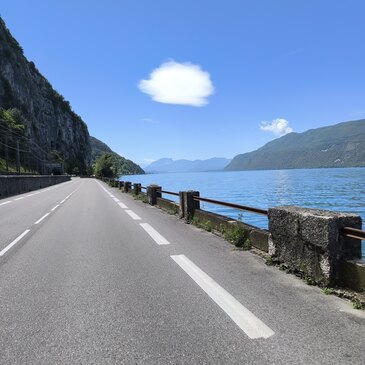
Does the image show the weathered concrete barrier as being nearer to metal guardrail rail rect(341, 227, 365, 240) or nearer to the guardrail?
the guardrail

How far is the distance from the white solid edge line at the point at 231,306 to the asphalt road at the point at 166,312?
0.04 ft

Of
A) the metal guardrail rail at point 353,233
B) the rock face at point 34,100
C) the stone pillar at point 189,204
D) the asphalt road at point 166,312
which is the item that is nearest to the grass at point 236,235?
the asphalt road at point 166,312

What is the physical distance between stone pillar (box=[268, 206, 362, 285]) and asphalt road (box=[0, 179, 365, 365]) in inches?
11.5

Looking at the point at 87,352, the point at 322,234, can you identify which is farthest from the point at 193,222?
the point at 87,352

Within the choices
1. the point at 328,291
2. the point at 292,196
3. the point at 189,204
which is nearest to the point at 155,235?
the point at 189,204

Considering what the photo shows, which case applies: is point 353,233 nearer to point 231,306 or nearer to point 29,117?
point 231,306

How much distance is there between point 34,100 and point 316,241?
165683mm

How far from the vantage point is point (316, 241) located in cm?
539

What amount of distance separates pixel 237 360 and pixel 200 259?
405 centimetres

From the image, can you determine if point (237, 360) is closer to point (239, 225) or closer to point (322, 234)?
point (322, 234)

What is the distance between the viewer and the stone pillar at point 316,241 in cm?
520

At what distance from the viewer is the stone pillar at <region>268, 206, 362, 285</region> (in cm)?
520

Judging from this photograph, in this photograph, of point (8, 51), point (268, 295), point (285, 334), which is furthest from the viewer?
point (8, 51)

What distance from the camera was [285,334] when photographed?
150 inches
